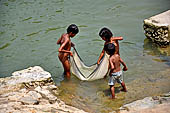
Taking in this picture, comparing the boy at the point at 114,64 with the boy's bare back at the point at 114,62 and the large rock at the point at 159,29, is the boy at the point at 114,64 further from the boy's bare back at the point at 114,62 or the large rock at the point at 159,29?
the large rock at the point at 159,29

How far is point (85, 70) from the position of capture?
6270mm

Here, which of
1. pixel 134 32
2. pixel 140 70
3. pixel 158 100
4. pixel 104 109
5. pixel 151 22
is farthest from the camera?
pixel 134 32

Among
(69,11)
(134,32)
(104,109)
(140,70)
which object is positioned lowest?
(104,109)

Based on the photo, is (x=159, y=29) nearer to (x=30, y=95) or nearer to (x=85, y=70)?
(x=85, y=70)

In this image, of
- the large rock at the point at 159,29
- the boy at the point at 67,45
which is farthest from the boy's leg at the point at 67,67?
the large rock at the point at 159,29

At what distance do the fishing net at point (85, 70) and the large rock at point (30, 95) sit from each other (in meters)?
0.83

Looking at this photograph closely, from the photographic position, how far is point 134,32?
29.6 feet

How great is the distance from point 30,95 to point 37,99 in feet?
0.65

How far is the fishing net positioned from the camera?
5988 mm

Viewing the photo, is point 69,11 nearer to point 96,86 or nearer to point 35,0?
point 35,0

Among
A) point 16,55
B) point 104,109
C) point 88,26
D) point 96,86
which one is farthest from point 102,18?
point 104,109

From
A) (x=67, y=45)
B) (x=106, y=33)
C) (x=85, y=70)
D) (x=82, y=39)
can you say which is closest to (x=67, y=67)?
(x=85, y=70)

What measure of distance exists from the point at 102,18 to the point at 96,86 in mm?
4626

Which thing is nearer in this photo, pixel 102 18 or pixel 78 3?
pixel 102 18
